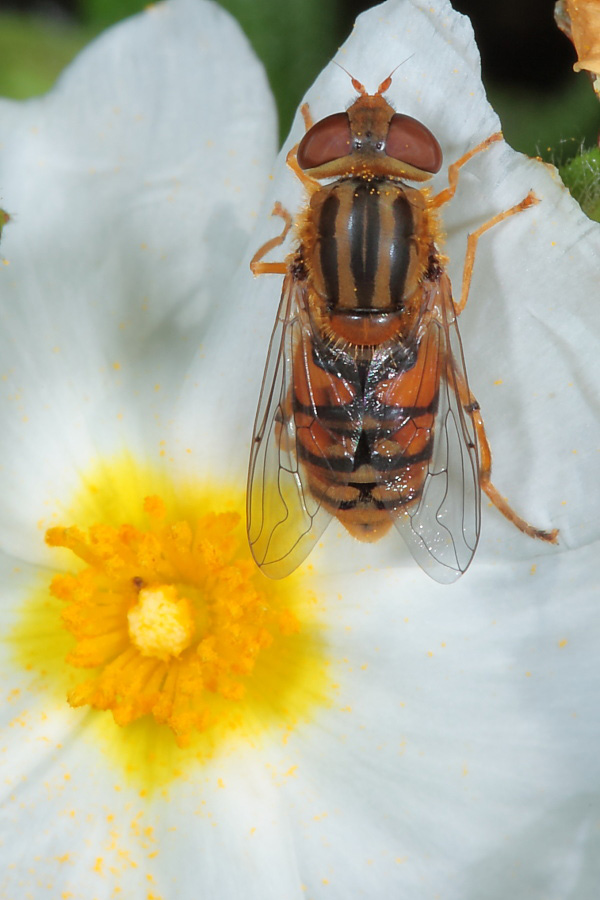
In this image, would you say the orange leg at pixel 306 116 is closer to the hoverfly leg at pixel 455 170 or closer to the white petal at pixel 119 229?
the white petal at pixel 119 229

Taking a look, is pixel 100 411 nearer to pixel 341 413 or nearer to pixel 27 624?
pixel 27 624

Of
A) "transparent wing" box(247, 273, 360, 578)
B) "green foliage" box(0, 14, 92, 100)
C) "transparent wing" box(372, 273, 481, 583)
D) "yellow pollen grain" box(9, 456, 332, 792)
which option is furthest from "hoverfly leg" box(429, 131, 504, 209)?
"green foliage" box(0, 14, 92, 100)

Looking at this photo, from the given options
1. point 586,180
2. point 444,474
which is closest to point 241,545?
point 444,474

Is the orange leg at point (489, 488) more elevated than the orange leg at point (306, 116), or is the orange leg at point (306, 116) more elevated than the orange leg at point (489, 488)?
the orange leg at point (306, 116)

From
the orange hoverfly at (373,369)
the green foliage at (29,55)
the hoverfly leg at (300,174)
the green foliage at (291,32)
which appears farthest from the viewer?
the green foliage at (291,32)

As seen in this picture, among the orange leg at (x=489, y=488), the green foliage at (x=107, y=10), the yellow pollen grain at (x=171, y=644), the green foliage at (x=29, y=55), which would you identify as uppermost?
the green foliage at (x=107, y=10)

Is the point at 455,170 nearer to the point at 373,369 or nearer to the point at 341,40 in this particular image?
the point at 373,369

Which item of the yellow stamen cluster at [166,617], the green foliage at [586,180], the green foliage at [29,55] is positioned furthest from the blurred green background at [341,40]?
the yellow stamen cluster at [166,617]

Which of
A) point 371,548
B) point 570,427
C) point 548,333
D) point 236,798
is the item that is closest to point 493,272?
point 548,333
